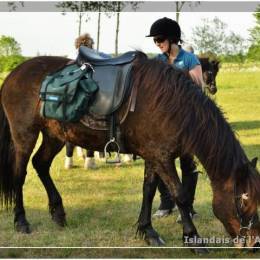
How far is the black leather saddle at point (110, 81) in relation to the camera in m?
4.30

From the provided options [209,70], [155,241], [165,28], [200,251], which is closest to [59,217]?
[155,241]

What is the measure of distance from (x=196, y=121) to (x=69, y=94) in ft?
Result: 3.76

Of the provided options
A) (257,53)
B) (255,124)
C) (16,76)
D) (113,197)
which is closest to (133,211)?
(113,197)

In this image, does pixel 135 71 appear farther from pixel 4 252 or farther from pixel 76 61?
pixel 4 252

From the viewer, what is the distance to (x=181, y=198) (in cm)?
423

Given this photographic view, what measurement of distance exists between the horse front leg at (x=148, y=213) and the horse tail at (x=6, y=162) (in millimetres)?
1446

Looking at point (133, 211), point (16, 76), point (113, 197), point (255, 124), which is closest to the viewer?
point (16, 76)

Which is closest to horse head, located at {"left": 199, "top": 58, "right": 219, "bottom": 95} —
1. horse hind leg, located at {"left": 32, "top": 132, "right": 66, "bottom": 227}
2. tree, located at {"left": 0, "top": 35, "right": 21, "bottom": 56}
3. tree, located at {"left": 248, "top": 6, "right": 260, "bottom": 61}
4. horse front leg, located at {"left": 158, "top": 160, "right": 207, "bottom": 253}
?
tree, located at {"left": 248, "top": 6, "right": 260, "bottom": 61}

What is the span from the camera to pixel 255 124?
40.0 ft

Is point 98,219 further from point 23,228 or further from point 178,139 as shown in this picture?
point 178,139

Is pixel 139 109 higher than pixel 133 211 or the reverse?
higher

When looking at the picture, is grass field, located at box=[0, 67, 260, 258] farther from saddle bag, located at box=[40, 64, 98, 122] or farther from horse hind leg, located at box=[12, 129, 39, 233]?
saddle bag, located at box=[40, 64, 98, 122]

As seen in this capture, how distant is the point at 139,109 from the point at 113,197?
2.11 metres

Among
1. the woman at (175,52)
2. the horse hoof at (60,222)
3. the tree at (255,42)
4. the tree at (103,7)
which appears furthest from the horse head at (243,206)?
the tree at (255,42)
